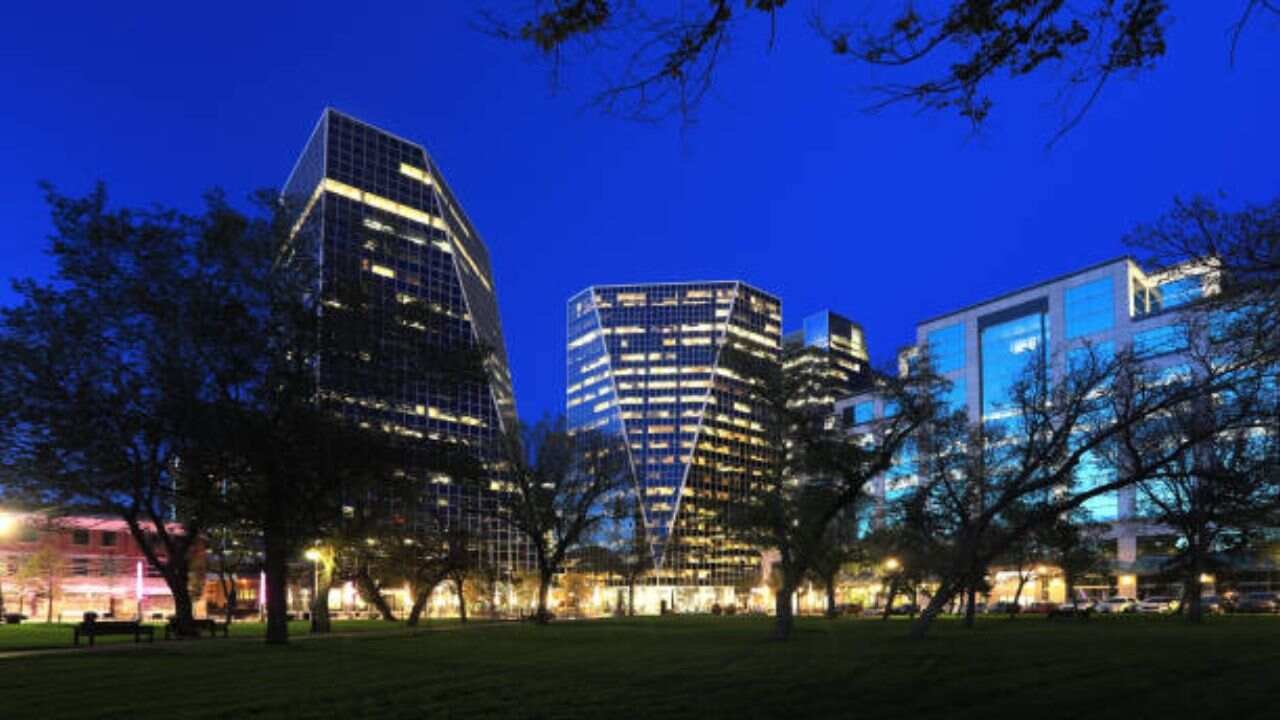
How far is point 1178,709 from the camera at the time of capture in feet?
41.1

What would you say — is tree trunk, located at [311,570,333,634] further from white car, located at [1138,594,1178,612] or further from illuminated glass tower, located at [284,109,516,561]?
white car, located at [1138,594,1178,612]

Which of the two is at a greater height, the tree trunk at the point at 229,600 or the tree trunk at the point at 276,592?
the tree trunk at the point at 276,592

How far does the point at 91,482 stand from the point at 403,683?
1944cm

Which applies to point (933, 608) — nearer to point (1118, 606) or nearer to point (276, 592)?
point (276, 592)

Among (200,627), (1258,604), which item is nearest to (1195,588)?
(1258,604)

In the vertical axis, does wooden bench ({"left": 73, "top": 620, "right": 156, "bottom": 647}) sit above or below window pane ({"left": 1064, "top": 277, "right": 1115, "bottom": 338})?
below

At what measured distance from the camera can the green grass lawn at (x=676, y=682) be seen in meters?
13.0

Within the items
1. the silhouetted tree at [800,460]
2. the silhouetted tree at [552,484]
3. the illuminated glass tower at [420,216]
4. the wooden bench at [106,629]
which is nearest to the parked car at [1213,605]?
the silhouetted tree at [552,484]

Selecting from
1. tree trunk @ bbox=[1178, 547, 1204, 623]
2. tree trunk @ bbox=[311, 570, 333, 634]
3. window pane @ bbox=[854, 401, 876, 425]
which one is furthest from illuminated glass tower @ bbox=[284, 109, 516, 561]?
tree trunk @ bbox=[1178, 547, 1204, 623]

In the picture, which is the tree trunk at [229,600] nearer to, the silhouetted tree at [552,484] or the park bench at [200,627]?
the park bench at [200,627]

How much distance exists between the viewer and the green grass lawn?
42.7 ft

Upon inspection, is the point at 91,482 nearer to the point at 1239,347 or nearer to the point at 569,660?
the point at 569,660

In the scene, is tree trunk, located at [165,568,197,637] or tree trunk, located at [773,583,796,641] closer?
tree trunk, located at [773,583,796,641]

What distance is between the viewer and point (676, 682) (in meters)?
16.9
